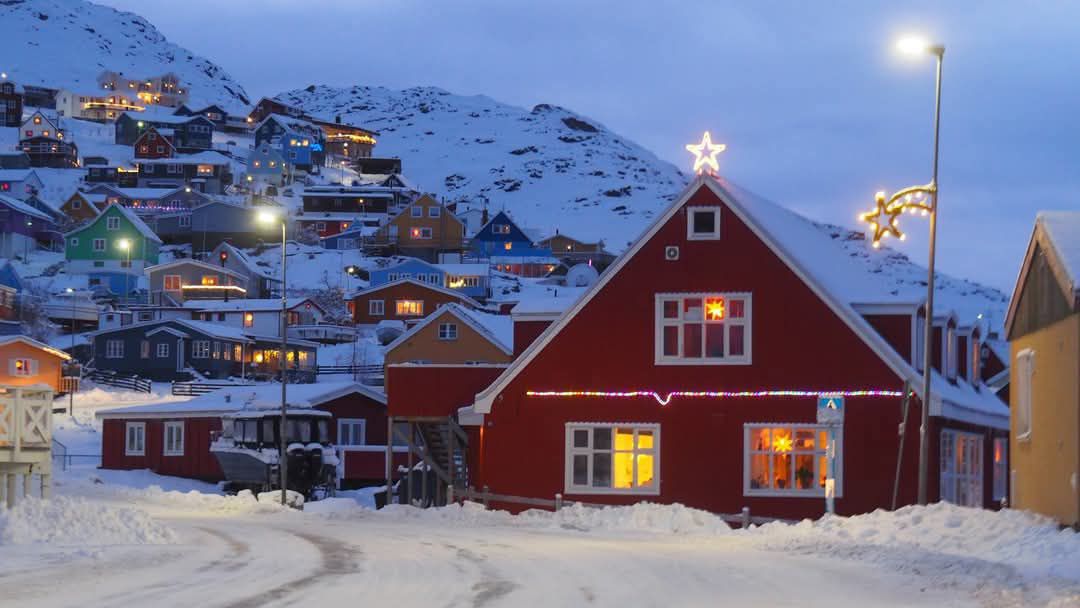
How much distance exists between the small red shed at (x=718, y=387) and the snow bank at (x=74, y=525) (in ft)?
50.0

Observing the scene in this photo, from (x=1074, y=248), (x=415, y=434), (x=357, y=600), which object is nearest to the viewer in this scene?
(x=357, y=600)

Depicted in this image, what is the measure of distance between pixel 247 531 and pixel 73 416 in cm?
5806

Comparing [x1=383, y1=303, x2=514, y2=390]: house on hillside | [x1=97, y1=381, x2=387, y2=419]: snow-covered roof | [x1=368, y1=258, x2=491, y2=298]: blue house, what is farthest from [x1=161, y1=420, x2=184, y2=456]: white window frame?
[x1=368, y1=258, x2=491, y2=298]: blue house

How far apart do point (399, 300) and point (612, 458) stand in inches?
3524

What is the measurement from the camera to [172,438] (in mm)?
74750

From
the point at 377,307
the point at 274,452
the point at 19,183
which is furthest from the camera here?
the point at 19,183

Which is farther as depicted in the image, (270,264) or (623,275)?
(270,264)

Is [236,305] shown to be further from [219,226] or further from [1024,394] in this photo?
[1024,394]

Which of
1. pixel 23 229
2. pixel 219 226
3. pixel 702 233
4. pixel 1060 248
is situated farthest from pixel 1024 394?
pixel 219 226

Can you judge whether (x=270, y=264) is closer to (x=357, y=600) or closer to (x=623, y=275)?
(x=623, y=275)

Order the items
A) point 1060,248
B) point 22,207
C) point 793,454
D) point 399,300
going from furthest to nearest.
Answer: point 22,207, point 399,300, point 793,454, point 1060,248

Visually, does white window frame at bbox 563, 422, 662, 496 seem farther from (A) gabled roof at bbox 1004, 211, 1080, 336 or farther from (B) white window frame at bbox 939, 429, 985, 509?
(A) gabled roof at bbox 1004, 211, 1080, 336

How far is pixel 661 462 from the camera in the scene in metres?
39.4

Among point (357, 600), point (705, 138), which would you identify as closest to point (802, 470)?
point (705, 138)
